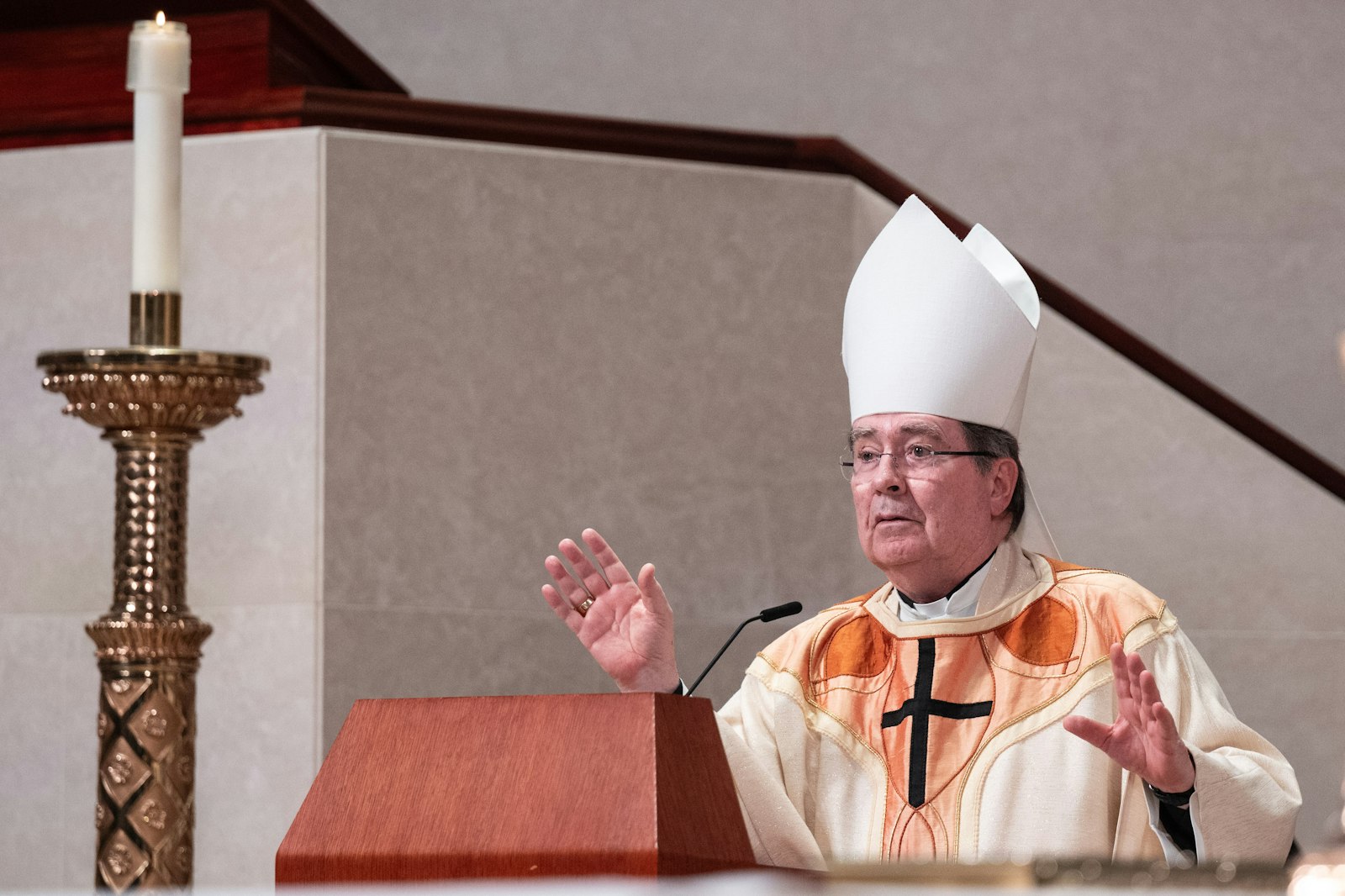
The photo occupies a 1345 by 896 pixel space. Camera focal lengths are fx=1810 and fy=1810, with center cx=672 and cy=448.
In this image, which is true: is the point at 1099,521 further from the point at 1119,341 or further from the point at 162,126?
the point at 162,126

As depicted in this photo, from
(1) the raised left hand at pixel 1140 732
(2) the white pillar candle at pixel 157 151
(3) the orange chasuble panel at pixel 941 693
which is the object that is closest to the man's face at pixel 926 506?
(3) the orange chasuble panel at pixel 941 693

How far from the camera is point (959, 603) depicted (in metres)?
2.90

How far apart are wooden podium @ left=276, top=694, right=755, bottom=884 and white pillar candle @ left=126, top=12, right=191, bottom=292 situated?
0.91 m

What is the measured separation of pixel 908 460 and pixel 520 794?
1.40 metres

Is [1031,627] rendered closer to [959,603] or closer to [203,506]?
[959,603]

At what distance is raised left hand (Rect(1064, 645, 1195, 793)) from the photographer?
6.88ft

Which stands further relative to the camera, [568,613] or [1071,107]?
[1071,107]

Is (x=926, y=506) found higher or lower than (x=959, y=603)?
higher

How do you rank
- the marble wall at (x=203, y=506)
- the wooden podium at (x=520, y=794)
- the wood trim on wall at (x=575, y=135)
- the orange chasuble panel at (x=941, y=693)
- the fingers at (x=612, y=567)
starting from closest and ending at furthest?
the wooden podium at (x=520, y=794)
the fingers at (x=612, y=567)
the orange chasuble panel at (x=941, y=693)
the marble wall at (x=203, y=506)
the wood trim on wall at (x=575, y=135)

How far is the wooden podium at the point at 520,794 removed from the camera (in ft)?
5.05

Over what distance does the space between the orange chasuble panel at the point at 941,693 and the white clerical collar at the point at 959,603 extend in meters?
0.06

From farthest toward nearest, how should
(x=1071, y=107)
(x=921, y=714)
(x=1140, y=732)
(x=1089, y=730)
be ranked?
(x=1071, y=107)
(x=921, y=714)
(x=1140, y=732)
(x=1089, y=730)

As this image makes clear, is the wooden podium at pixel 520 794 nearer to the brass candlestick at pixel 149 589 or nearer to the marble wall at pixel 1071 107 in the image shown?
the brass candlestick at pixel 149 589

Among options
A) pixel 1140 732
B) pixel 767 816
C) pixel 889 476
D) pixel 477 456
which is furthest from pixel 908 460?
pixel 477 456
